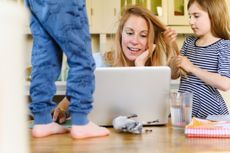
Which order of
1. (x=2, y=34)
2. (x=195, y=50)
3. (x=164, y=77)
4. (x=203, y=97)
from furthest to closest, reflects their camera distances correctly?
(x=195, y=50) < (x=203, y=97) < (x=164, y=77) < (x=2, y=34)

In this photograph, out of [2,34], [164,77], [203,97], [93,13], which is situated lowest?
[203,97]

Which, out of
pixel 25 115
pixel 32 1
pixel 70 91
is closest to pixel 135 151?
pixel 70 91

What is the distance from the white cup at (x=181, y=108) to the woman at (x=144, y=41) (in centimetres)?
59

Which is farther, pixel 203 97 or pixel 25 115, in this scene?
pixel 203 97

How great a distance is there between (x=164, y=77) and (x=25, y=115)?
3.24ft

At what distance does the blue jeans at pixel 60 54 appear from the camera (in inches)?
32.3

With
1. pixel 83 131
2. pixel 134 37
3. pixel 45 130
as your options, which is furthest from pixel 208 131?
pixel 134 37

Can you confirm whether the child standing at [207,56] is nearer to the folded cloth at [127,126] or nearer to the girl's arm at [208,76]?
the girl's arm at [208,76]

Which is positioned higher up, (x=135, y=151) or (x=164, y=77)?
(x=164, y=77)

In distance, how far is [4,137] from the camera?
180 mm

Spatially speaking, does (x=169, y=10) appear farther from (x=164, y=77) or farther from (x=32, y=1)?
(x=32, y=1)

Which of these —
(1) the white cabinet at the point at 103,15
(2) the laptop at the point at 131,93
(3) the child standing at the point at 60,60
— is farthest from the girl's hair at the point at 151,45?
(1) the white cabinet at the point at 103,15

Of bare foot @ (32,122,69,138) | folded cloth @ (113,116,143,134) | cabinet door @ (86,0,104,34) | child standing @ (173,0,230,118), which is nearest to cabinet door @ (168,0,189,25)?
cabinet door @ (86,0,104,34)

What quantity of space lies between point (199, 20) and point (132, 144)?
3.31 ft
